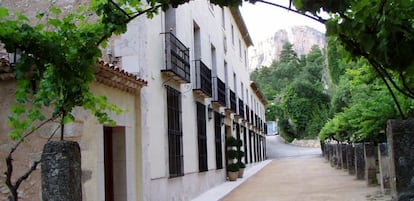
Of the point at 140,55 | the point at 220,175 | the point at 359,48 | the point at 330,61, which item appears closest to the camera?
the point at 359,48

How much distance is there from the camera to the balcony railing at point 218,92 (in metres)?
16.5

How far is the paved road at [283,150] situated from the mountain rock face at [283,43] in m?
59.9

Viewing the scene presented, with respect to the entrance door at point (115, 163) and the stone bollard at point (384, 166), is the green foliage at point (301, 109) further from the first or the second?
the entrance door at point (115, 163)

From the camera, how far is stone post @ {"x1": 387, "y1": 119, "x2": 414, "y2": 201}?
488 centimetres

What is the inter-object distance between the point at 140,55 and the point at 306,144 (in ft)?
155

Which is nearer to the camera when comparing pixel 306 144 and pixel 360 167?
pixel 360 167

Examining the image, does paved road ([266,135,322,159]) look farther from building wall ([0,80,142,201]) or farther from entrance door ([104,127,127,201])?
building wall ([0,80,142,201])

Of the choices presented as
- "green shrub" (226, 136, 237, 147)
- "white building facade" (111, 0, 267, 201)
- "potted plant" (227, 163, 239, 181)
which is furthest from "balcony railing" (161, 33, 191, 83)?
"green shrub" (226, 136, 237, 147)

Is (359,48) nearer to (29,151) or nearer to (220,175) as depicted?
(29,151)

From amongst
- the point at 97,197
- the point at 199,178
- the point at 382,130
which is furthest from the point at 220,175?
the point at 97,197

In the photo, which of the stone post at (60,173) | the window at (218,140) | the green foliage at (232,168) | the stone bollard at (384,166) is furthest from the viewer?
the green foliage at (232,168)

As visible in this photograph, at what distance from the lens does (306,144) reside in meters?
54.4

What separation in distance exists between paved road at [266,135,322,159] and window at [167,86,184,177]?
29.8 metres

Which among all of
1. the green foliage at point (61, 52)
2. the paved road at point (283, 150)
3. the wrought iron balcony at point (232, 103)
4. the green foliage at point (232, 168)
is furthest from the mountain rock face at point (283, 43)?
the green foliage at point (61, 52)
